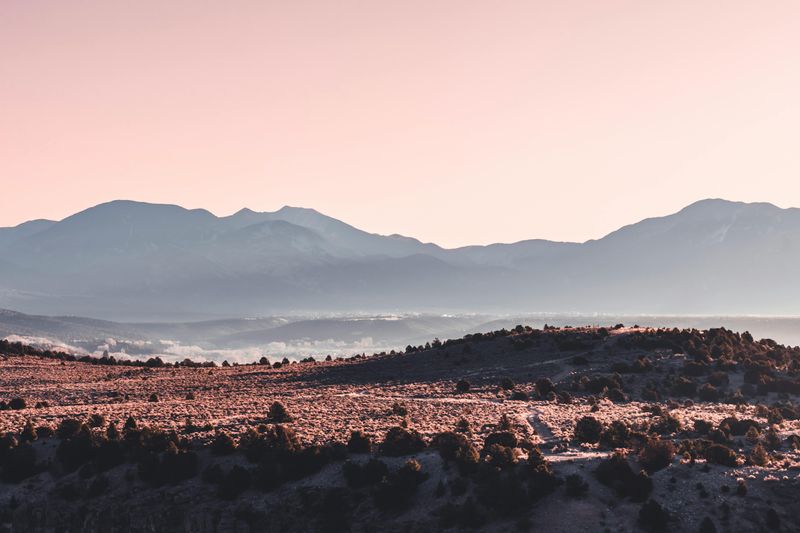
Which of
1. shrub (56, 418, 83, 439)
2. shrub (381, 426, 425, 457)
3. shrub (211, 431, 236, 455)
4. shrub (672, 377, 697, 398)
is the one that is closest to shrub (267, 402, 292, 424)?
shrub (211, 431, 236, 455)

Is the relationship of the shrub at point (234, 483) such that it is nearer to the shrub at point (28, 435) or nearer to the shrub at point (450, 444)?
the shrub at point (450, 444)

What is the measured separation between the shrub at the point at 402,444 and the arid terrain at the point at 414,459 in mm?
96

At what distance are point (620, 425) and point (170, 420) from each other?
30893 mm

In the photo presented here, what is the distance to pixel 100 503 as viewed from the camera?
46.2 meters

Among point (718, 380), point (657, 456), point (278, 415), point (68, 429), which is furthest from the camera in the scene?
point (718, 380)

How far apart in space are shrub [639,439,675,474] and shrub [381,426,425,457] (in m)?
12.4

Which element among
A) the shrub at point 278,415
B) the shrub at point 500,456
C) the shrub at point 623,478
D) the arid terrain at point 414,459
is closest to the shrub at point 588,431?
the arid terrain at point 414,459

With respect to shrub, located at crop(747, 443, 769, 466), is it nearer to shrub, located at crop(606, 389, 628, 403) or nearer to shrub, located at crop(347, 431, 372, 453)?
shrub, located at crop(347, 431, 372, 453)

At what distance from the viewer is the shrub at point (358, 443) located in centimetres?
4859

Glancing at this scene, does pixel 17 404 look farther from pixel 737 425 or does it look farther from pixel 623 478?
pixel 737 425

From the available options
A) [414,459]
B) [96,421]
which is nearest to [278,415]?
[96,421]

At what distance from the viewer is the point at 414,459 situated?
152 feet

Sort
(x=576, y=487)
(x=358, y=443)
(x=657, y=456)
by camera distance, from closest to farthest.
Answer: (x=576, y=487) → (x=657, y=456) → (x=358, y=443)

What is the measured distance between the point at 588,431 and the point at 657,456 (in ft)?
28.1
